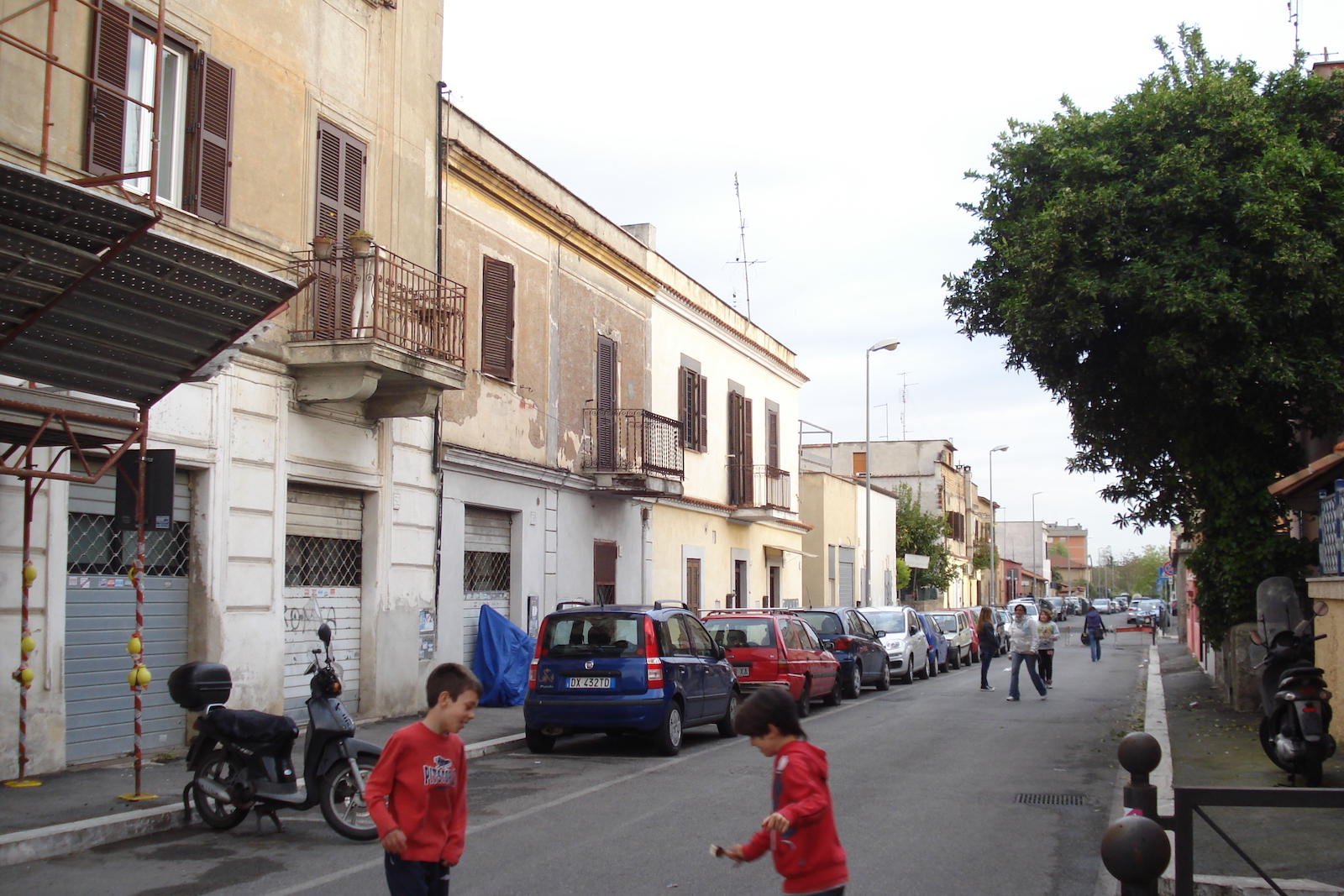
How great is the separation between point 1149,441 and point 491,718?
9907 mm

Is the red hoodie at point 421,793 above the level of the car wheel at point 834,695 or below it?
above

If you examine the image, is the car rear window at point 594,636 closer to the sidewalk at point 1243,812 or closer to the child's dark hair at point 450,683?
the sidewalk at point 1243,812

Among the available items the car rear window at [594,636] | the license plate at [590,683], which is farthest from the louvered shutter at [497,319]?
the license plate at [590,683]

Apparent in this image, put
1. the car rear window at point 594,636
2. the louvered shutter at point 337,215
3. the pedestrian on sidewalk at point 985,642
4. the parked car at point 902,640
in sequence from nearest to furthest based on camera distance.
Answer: the car rear window at point 594,636, the louvered shutter at point 337,215, the pedestrian on sidewalk at point 985,642, the parked car at point 902,640

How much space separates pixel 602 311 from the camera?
75.7ft

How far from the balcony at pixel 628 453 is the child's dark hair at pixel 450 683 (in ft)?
56.0

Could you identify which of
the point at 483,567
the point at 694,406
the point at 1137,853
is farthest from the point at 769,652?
the point at 1137,853

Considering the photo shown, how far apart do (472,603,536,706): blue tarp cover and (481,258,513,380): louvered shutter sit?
3.78 m

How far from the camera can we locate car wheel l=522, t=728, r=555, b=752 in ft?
44.3

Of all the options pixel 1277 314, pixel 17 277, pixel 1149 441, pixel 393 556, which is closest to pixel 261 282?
pixel 17 277

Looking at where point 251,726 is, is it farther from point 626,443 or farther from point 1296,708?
point 626,443

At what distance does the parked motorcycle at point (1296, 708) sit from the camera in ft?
31.1

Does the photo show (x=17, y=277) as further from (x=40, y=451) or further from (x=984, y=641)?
(x=984, y=641)

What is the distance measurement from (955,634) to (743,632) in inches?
653
